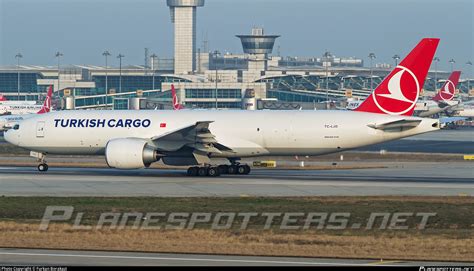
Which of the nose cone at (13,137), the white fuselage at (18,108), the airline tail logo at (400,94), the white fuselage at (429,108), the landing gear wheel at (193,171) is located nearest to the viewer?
the landing gear wheel at (193,171)

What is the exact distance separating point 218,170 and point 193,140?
214 centimetres

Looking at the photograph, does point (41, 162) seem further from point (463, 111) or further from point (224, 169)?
point (463, 111)

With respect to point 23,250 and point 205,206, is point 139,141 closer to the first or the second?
point 205,206

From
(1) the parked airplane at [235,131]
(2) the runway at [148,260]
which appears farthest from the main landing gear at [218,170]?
(2) the runway at [148,260]

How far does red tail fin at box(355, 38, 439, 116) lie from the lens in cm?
4878

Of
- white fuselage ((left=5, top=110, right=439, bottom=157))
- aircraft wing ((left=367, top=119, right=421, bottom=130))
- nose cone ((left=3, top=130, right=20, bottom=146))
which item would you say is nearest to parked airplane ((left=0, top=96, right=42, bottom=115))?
nose cone ((left=3, top=130, right=20, bottom=146))

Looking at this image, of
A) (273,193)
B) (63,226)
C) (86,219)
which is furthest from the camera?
Answer: (273,193)

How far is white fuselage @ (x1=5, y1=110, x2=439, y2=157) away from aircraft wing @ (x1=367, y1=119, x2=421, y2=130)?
180mm

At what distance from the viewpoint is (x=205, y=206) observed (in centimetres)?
3428

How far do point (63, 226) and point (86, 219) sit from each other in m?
1.99

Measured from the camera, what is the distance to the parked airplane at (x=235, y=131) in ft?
156

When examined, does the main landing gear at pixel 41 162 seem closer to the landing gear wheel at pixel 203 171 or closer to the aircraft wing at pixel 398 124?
the landing gear wheel at pixel 203 171

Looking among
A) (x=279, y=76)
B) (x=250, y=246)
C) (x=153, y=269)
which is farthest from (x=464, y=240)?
(x=279, y=76)

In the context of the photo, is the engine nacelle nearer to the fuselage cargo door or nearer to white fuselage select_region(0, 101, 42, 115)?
the fuselage cargo door
